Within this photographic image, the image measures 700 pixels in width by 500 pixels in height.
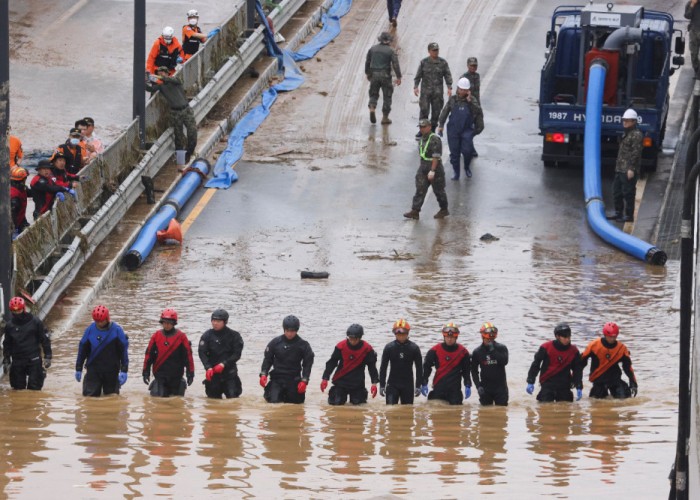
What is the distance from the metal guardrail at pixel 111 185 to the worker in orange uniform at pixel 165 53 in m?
0.49

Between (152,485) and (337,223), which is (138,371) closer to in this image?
(152,485)

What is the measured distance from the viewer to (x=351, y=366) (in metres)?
17.1

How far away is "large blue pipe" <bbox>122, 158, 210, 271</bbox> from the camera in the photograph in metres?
22.4

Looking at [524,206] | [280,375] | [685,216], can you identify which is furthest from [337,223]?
[685,216]

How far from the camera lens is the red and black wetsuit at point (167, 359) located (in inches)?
676

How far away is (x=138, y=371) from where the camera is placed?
18.5 meters

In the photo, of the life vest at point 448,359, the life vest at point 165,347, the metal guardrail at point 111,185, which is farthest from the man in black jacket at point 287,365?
the metal guardrail at point 111,185

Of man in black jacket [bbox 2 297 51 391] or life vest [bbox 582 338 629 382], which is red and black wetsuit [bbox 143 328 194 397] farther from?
life vest [bbox 582 338 629 382]

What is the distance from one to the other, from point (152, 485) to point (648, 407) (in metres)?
6.06

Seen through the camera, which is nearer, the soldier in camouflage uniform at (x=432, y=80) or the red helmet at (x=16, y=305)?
the red helmet at (x=16, y=305)

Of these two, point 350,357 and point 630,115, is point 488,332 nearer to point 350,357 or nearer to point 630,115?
point 350,357

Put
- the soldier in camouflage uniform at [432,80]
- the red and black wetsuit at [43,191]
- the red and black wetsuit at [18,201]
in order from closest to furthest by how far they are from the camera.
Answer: the red and black wetsuit at [18,201] → the red and black wetsuit at [43,191] → the soldier in camouflage uniform at [432,80]

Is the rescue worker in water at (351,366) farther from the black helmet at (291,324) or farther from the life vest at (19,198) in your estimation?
the life vest at (19,198)

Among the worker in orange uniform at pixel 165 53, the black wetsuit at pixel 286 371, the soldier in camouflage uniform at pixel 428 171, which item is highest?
the worker in orange uniform at pixel 165 53
